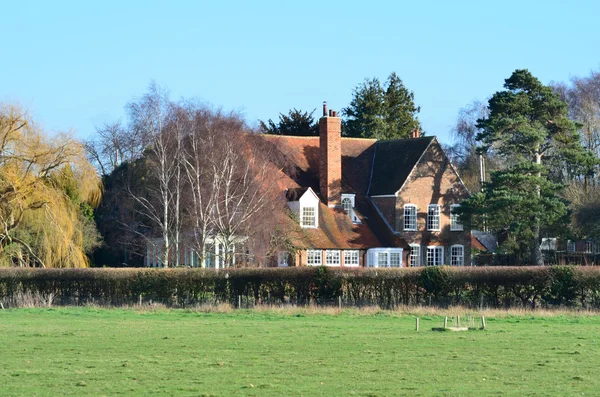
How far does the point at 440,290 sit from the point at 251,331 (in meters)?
12.3

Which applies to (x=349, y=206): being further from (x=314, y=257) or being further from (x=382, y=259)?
(x=314, y=257)

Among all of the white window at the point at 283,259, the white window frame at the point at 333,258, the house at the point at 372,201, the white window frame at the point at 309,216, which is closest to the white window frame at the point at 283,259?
the white window at the point at 283,259

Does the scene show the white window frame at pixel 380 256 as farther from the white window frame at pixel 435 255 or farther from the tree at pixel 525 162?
the tree at pixel 525 162

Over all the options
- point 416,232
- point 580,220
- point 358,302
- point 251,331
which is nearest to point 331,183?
point 416,232

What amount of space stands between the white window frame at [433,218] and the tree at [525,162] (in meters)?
4.07

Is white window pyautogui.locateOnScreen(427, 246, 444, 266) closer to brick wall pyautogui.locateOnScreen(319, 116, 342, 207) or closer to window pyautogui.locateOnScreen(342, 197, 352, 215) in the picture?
window pyautogui.locateOnScreen(342, 197, 352, 215)

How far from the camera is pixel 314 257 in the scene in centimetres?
5616

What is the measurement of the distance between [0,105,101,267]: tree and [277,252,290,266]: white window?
12.0 meters

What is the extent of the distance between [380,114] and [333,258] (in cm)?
2973

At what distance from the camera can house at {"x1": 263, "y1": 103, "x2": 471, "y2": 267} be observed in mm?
57094

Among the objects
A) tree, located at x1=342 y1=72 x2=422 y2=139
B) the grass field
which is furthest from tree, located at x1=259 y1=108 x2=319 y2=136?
the grass field

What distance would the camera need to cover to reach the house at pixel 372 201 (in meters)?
57.1

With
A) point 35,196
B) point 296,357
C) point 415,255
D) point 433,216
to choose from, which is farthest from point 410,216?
point 296,357

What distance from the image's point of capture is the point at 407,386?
16.8 metres
